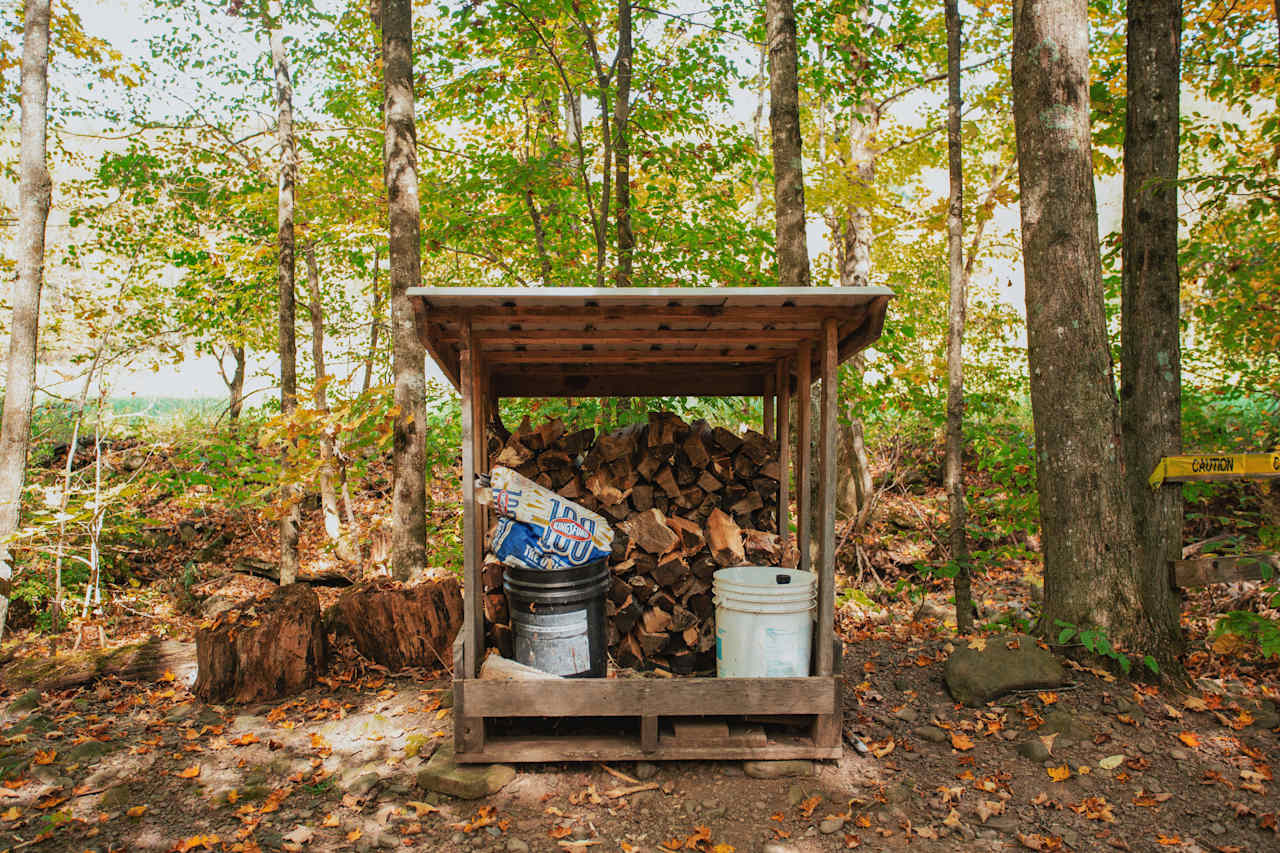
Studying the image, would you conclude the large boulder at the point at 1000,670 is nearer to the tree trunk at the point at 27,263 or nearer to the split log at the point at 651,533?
the split log at the point at 651,533

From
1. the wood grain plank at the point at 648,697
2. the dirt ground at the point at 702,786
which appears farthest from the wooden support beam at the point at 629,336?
the dirt ground at the point at 702,786

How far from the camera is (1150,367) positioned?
4.07 m

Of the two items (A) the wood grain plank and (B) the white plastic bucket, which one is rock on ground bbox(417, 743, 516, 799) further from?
(B) the white plastic bucket

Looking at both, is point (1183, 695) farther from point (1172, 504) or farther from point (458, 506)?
point (458, 506)

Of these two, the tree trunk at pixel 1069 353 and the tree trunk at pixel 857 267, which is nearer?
the tree trunk at pixel 1069 353

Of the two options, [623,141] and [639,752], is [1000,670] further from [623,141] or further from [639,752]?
[623,141]

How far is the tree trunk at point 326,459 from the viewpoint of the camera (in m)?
6.47

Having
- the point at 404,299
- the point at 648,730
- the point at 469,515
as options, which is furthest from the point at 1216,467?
the point at 404,299

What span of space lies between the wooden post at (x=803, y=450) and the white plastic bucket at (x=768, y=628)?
85 centimetres

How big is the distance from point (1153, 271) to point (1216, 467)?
44.9 inches

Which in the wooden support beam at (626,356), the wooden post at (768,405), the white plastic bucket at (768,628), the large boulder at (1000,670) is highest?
the wooden support beam at (626,356)

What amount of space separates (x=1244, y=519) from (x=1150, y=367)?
4119mm

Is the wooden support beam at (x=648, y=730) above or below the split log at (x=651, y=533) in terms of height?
below

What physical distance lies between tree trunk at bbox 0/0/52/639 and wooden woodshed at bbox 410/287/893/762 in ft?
13.0
